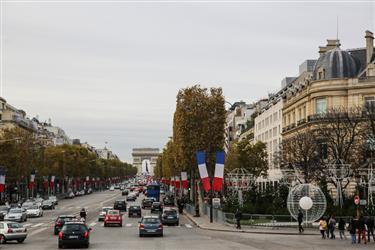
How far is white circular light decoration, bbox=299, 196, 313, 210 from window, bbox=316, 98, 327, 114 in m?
36.6

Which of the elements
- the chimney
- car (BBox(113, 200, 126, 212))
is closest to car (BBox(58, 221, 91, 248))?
car (BBox(113, 200, 126, 212))

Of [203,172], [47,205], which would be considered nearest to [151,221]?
[203,172]

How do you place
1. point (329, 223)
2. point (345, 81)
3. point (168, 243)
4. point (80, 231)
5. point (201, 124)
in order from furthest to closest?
point (345, 81)
point (201, 124)
point (329, 223)
point (168, 243)
point (80, 231)

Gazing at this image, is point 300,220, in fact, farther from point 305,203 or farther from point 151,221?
point 151,221

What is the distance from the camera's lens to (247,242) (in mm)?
42156

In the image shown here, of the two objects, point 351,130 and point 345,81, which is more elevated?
point 345,81

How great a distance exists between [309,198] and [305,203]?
1.97 feet

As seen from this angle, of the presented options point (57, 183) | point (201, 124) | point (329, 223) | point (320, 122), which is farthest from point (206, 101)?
point (57, 183)

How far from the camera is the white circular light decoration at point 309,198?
50.9 m

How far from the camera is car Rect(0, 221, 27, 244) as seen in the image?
4228cm

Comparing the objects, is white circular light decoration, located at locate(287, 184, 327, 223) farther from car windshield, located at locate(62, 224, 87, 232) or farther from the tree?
the tree

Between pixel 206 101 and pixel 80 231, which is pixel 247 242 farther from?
pixel 206 101

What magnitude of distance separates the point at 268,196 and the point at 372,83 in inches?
1009

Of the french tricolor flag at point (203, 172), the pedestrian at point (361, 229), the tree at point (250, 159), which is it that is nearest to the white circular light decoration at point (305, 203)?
the pedestrian at point (361, 229)
